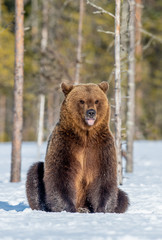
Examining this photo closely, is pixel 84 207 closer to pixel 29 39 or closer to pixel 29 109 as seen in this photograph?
pixel 29 109

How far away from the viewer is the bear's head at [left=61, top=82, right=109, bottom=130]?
6109mm

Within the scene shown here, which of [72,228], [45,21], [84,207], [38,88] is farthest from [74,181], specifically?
[45,21]

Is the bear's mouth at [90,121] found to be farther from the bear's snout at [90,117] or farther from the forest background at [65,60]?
the forest background at [65,60]

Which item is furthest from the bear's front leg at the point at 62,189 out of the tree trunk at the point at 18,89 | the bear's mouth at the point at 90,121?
the tree trunk at the point at 18,89

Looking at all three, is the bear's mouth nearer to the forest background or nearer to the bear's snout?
the bear's snout

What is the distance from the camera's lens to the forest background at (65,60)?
60.0ft

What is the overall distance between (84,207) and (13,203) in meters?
2.42

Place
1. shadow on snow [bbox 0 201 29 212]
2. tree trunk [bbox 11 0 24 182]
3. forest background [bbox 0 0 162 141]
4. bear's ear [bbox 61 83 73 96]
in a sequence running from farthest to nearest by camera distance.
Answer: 1. forest background [bbox 0 0 162 141]
2. tree trunk [bbox 11 0 24 182]
3. shadow on snow [bbox 0 201 29 212]
4. bear's ear [bbox 61 83 73 96]

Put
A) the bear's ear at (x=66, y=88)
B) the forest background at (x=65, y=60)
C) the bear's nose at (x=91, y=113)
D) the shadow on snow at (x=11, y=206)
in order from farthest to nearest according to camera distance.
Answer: the forest background at (x=65, y=60) < the shadow on snow at (x=11, y=206) < the bear's ear at (x=66, y=88) < the bear's nose at (x=91, y=113)

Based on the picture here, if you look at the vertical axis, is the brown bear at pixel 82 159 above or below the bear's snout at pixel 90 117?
below

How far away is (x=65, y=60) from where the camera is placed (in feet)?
61.9

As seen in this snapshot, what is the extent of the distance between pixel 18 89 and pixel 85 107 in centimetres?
586

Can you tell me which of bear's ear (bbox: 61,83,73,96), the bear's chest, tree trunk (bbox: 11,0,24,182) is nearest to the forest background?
tree trunk (bbox: 11,0,24,182)

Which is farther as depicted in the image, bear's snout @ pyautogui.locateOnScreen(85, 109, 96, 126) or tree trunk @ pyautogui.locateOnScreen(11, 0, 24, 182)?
tree trunk @ pyautogui.locateOnScreen(11, 0, 24, 182)
